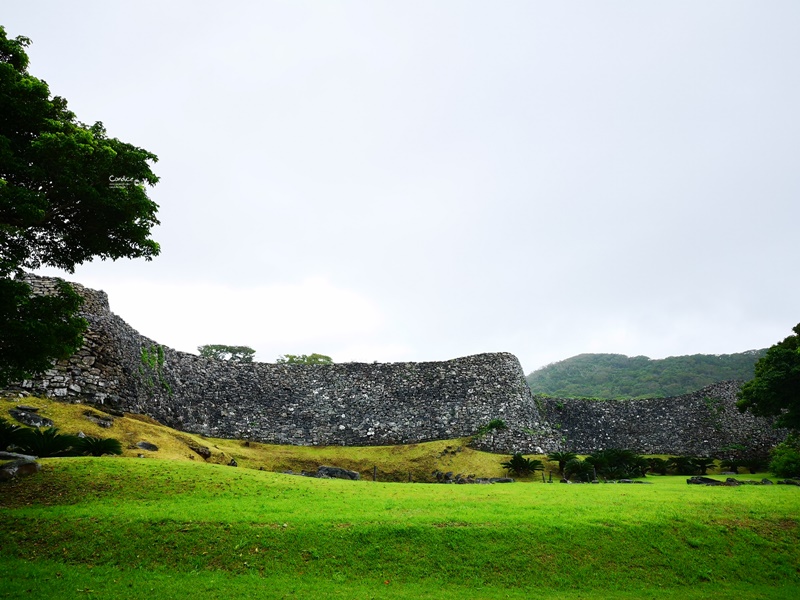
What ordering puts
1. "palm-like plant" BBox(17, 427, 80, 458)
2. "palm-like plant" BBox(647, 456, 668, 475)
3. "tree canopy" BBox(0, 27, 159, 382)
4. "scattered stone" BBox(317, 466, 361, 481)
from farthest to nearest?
"palm-like plant" BBox(647, 456, 668, 475), "scattered stone" BBox(317, 466, 361, 481), "palm-like plant" BBox(17, 427, 80, 458), "tree canopy" BBox(0, 27, 159, 382)

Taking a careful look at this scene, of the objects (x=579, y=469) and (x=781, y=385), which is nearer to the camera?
(x=781, y=385)

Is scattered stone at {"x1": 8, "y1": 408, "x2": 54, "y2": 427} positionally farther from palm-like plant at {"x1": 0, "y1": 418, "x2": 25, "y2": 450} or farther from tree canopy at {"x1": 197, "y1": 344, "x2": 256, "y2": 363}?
tree canopy at {"x1": 197, "y1": 344, "x2": 256, "y2": 363}

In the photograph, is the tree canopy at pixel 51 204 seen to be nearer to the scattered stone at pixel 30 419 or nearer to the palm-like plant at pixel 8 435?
the palm-like plant at pixel 8 435

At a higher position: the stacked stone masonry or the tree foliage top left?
the tree foliage top left

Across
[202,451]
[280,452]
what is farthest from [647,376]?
[202,451]

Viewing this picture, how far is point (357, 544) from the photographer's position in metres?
10.1

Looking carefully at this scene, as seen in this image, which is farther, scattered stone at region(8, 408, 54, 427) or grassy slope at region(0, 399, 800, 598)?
scattered stone at region(8, 408, 54, 427)

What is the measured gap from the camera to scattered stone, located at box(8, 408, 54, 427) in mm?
16750

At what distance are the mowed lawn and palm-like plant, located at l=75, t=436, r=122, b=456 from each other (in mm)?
2012

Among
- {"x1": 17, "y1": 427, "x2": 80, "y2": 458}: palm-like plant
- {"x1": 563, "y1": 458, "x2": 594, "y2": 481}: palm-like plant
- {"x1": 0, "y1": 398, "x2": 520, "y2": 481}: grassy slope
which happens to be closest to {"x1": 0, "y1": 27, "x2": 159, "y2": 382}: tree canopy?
{"x1": 17, "y1": 427, "x2": 80, "y2": 458}: palm-like plant

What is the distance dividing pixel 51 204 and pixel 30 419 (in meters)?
10.3

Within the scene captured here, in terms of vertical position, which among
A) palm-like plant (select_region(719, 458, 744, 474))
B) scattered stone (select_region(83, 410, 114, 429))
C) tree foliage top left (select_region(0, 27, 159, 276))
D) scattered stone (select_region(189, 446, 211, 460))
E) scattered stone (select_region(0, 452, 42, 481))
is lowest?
palm-like plant (select_region(719, 458, 744, 474))

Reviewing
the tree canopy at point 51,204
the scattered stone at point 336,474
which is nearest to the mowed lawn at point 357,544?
the tree canopy at point 51,204

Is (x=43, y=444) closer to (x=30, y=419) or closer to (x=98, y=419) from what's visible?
(x=30, y=419)
